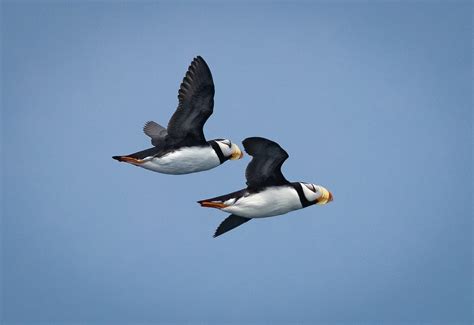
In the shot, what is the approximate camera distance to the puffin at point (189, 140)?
13.5m

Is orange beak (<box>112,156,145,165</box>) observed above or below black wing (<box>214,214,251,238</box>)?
above

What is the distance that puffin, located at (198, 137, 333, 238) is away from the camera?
12.4 meters

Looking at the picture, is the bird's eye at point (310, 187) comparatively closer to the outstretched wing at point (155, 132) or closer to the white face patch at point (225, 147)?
the white face patch at point (225, 147)

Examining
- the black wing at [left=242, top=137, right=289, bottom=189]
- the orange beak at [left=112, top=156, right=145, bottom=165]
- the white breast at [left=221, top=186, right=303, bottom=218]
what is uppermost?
the orange beak at [left=112, top=156, right=145, bottom=165]

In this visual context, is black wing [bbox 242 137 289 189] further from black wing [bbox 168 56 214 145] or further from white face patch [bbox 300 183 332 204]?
black wing [bbox 168 56 214 145]

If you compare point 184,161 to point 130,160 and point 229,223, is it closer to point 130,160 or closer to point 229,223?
point 130,160

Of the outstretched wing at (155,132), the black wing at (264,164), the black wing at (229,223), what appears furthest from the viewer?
the outstretched wing at (155,132)

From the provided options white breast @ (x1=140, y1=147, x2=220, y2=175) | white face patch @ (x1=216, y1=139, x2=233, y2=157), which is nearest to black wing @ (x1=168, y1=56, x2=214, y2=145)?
white breast @ (x1=140, y1=147, x2=220, y2=175)

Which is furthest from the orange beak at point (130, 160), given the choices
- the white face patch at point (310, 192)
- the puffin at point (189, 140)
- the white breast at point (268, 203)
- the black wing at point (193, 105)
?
the white face patch at point (310, 192)

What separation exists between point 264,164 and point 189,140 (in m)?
1.60

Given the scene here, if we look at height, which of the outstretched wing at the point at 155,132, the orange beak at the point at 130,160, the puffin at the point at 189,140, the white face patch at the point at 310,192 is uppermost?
the outstretched wing at the point at 155,132

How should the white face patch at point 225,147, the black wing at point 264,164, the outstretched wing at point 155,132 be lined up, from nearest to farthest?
the black wing at point 264,164 < the white face patch at point 225,147 < the outstretched wing at point 155,132

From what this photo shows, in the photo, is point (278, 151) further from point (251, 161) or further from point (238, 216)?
point (238, 216)

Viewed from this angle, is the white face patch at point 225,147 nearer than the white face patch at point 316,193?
No
